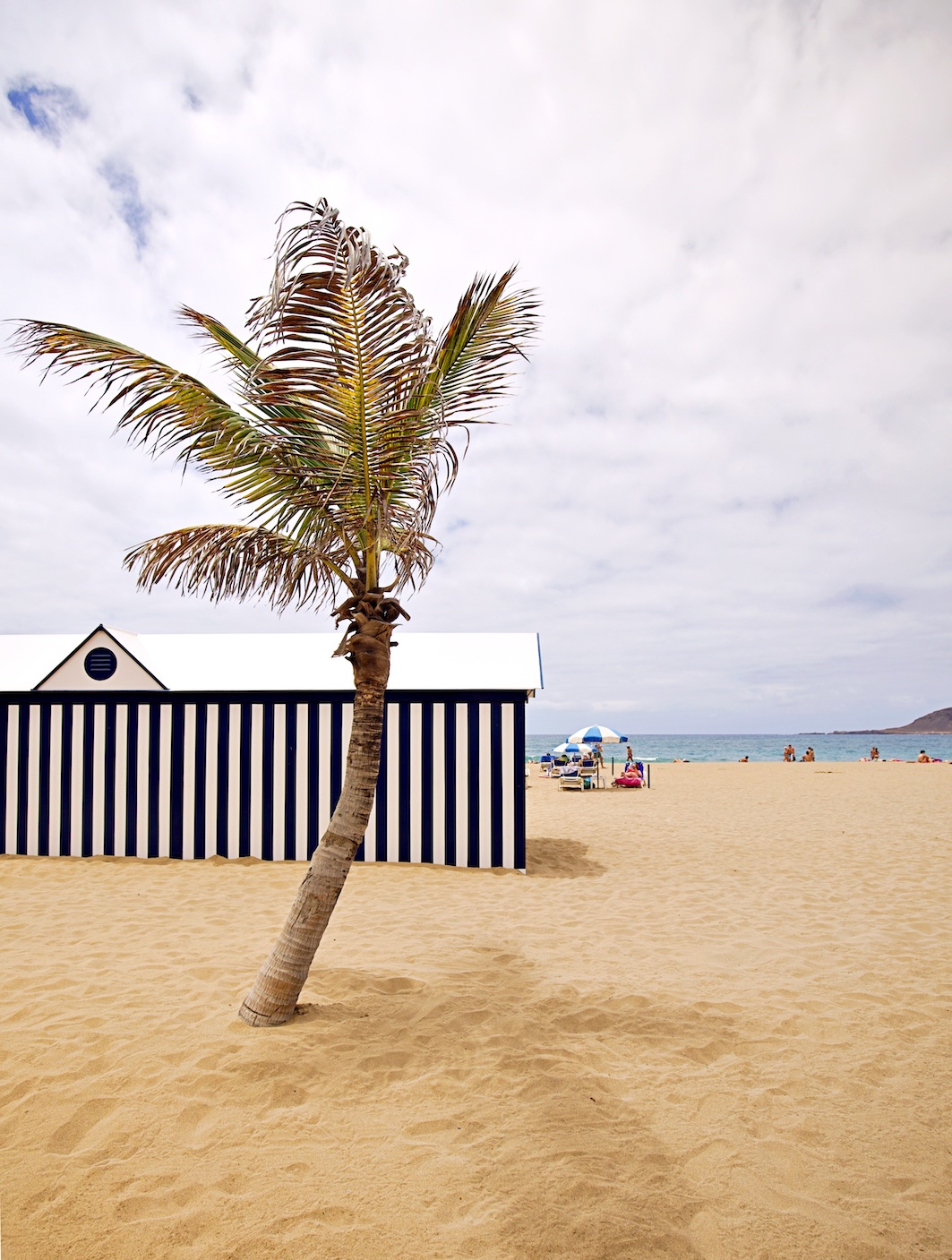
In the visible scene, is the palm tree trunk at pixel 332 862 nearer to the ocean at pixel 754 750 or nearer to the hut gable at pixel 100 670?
the hut gable at pixel 100 670

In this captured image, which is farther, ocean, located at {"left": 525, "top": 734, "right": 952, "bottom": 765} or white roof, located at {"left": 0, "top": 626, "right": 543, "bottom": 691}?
ocean, located at {"left": 525, "top": 734, "right": 952, "bottom": 765}

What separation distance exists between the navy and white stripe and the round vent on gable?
0.34 metres

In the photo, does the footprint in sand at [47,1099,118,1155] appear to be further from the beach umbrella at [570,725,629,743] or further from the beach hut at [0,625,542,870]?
the beach umbrella at [570,725,629,743]

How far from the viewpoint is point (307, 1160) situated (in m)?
3.04

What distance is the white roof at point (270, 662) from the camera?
33.0 ft

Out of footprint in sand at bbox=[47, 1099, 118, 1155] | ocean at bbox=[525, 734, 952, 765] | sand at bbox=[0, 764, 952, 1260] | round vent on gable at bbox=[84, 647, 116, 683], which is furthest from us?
ocean at bbox=[525, 734, 952, 765]

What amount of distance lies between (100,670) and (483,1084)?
28.0 feet

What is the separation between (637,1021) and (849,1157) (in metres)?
1.50

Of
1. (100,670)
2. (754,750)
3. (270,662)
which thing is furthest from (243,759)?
(754,750)

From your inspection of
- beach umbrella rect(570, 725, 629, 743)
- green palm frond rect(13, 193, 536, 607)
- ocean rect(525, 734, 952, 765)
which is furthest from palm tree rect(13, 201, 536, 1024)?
ocean rect(525, 734, 952, 765)

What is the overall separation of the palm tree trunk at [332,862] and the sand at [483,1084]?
20 cm

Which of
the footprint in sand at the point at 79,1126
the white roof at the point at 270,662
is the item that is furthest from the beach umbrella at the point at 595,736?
the footprint in sand at the point at 79,1126

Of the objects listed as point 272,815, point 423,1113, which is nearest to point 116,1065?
point 423,1113

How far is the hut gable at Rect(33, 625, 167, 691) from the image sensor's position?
398 inches
